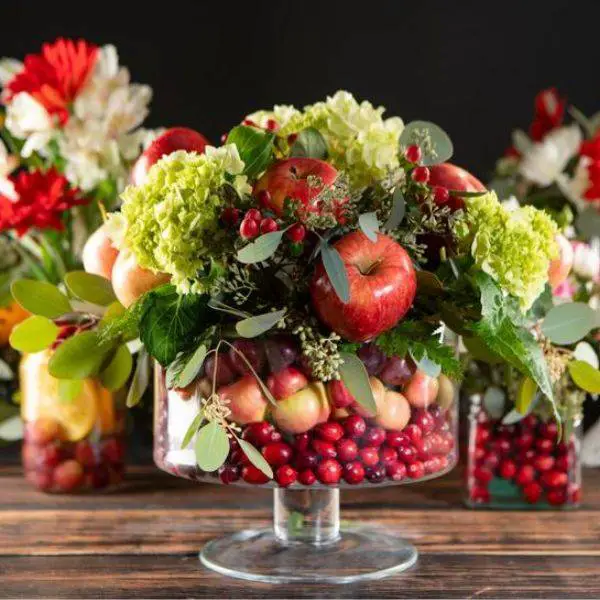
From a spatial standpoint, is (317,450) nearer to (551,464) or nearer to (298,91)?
(551,464)

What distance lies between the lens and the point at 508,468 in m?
1.29

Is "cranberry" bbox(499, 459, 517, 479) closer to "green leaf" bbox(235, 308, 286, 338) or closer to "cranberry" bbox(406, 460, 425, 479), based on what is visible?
"cranberry" bbox(406, 460, 425, 479)

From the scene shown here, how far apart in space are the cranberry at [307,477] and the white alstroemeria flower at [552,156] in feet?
2.38

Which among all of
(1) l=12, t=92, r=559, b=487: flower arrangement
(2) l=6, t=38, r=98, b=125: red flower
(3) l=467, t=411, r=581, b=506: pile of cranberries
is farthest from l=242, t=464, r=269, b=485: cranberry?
(2) l=6, t=38, r=98, b=125: red flower

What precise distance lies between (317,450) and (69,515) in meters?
0.43

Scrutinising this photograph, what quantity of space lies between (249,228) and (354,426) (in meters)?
0.20

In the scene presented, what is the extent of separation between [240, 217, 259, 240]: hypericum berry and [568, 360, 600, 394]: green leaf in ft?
1.37

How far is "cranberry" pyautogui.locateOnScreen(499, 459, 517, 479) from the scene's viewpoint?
50.7 inches

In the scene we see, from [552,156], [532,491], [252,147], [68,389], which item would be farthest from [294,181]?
[552,156]

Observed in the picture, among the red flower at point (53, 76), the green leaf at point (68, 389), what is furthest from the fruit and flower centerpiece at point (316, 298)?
the red flower at point (53, 76)

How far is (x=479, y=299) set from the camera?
0.95m

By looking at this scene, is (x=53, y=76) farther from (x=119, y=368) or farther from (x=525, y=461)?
(x=525, y=461)

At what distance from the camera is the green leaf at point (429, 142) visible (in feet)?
3.30

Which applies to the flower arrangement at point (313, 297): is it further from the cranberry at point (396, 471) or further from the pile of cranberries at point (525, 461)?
the pile of cranberries at point (525, 461)
